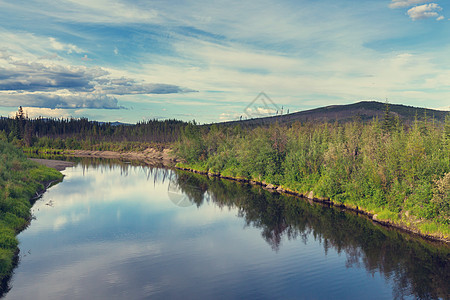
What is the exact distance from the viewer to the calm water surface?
24.4 meters

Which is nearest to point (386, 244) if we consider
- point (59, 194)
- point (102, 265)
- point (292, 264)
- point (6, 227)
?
point (292, 264)

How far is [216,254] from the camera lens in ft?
104

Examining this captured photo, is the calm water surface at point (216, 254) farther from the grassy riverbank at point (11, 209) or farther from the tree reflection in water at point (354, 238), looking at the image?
the grassy riverbank at point (11, 209)

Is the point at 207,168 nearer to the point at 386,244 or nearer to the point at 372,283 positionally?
the point at 386,244

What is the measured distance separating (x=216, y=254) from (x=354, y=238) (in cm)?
1617

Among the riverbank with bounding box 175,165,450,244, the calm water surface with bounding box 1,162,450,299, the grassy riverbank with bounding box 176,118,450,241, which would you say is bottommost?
the calm water surface with bounding box 1,162,450,299

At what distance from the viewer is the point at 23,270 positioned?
26.3 m

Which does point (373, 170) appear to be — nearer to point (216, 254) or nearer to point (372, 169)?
point (372, 169)

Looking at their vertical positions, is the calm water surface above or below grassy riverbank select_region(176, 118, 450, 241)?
below

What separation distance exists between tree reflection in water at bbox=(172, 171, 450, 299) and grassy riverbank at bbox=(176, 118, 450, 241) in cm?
268

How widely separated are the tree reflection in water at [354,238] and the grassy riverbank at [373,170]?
268cm

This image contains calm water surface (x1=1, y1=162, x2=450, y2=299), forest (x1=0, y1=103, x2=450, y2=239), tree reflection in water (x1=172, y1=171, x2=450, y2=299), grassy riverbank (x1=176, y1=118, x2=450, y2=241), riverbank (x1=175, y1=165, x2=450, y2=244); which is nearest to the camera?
calm water surface (x1=1, y1=162, x2=450, y2=299)

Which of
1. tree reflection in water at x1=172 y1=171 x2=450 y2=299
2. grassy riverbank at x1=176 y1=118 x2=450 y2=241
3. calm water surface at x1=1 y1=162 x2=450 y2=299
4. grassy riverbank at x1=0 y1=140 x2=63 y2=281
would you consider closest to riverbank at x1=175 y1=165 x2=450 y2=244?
grassy riverbank at x1=176 y1=118 x2=450 y2=241

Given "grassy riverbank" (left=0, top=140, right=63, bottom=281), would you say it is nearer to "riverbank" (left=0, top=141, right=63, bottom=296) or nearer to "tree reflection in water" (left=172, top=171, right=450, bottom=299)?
"riverbank" (left=0, top=141, right=63, bottom=296)
